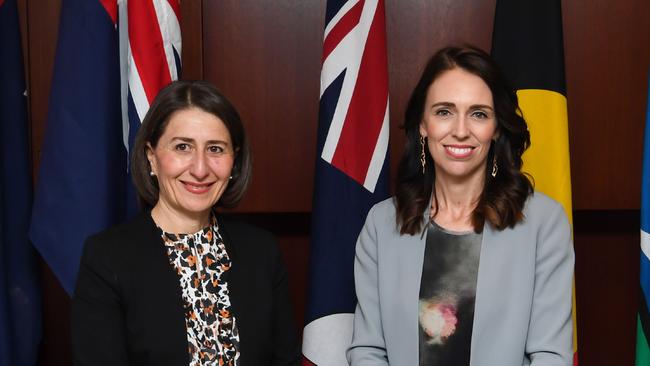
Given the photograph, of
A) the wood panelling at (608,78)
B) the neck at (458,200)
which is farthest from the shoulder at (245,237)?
the wood panelling at (608,78)

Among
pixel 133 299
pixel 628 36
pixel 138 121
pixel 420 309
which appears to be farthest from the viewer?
pixel 628 36

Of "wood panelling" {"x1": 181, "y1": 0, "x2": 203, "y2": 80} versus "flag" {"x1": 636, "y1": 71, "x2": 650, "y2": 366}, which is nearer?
"flag" {"x1": 636, "y1": 71, "x2": 650, "y2": 366}

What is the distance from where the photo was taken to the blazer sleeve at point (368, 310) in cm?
182

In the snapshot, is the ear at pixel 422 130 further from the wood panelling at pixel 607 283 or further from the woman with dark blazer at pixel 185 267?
the wood panelling at pixel 607 283

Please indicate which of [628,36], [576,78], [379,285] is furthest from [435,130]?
[628,36]

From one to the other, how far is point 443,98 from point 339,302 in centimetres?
72

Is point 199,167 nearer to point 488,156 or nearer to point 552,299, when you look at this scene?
→ point 488,156

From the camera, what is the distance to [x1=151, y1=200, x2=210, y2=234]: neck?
174 centimetres

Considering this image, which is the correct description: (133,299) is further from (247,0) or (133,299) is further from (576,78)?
(576,78)

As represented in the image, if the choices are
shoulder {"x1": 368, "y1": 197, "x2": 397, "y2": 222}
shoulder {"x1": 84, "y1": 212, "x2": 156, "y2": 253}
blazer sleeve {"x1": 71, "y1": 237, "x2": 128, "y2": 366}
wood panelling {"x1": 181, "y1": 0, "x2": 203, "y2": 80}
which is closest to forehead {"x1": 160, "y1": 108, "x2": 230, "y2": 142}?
shoulder {"x1": 84, "y1": 212, "x2": 156, "y2": 253}

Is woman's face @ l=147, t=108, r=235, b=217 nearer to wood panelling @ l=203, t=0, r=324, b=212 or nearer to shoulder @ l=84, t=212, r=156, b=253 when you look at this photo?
shoulder @ l=84, t=212, r=156, b=253

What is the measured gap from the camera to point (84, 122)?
6.53ft

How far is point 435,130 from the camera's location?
1774 millimetres

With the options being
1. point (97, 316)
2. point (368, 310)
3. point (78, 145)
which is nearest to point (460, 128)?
point (368, 310)
